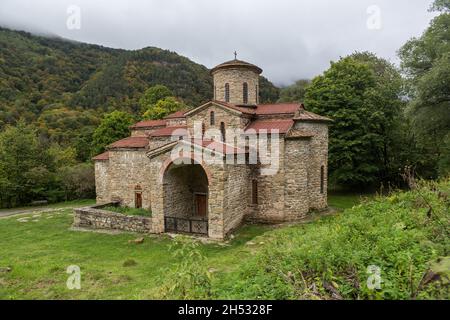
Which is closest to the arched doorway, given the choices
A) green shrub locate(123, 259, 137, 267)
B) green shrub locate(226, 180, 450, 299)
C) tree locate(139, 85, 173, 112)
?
green shrub locate(123, 259, 137, 267)

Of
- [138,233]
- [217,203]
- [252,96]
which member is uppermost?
[252,96]

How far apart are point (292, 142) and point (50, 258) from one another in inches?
466

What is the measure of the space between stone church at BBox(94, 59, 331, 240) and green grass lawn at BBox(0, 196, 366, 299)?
56.3 inches

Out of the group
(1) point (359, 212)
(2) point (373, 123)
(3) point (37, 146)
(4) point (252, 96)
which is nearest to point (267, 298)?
(1) point (359, 212)

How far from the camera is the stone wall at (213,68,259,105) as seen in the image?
18.5m

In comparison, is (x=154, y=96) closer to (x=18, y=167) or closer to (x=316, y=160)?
(x=18, y=167)

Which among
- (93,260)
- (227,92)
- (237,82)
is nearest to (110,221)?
(93,260)

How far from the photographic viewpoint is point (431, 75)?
15.3 m

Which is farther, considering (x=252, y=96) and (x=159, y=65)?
(x=159, y=65)

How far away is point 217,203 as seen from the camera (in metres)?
12.6

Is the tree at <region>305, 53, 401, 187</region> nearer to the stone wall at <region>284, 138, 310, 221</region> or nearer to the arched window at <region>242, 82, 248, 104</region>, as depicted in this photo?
the arched window at <region>242, 82, 248, 104</region>

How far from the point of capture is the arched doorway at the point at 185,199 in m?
13.5

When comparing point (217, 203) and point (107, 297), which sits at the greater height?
point (217, 203)
